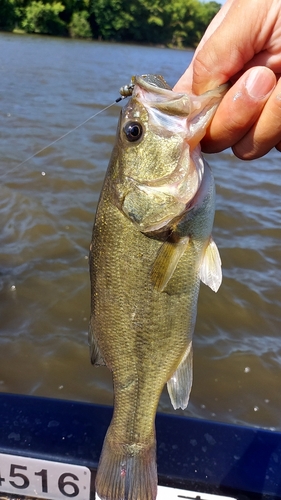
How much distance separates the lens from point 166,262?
5.56ft

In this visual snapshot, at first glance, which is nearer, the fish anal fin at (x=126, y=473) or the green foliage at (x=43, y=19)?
the fish anal fin at (x=126, y=473)

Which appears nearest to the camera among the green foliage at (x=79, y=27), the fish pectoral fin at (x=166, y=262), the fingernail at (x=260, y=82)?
the fingernail at (x=260, y=82)

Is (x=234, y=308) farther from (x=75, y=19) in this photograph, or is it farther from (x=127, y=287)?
(x=75, y=19)

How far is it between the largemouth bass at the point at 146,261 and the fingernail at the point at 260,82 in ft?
0.48

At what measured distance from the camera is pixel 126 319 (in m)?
1.77

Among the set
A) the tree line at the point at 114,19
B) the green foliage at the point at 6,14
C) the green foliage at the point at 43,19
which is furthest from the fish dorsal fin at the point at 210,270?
the green foliage at the point at 43,19

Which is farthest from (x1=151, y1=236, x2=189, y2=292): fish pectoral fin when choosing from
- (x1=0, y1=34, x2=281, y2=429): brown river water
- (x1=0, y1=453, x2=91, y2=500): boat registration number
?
(x1=0, y1=34, x2=281, y2=429): brown river water

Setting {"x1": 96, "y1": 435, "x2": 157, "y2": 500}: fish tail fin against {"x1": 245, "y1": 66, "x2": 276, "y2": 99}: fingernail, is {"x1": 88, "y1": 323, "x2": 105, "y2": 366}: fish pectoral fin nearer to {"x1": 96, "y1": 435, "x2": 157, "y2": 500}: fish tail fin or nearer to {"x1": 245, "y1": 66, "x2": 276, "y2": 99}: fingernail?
{"x1": 96, "y1": 435, "x2": 157, "y2": 500}: fish tail fin

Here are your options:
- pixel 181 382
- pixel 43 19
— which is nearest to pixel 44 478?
pixel 181 382

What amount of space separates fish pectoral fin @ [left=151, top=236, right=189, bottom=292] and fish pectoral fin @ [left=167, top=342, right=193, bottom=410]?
1.10ft

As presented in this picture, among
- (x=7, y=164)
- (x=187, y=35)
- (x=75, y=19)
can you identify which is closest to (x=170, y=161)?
(x=7, y=164)

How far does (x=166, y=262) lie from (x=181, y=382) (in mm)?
542

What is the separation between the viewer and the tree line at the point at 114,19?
A: 165 feet

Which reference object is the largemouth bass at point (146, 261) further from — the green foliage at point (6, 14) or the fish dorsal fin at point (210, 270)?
the green foliage at point (6, 14)
